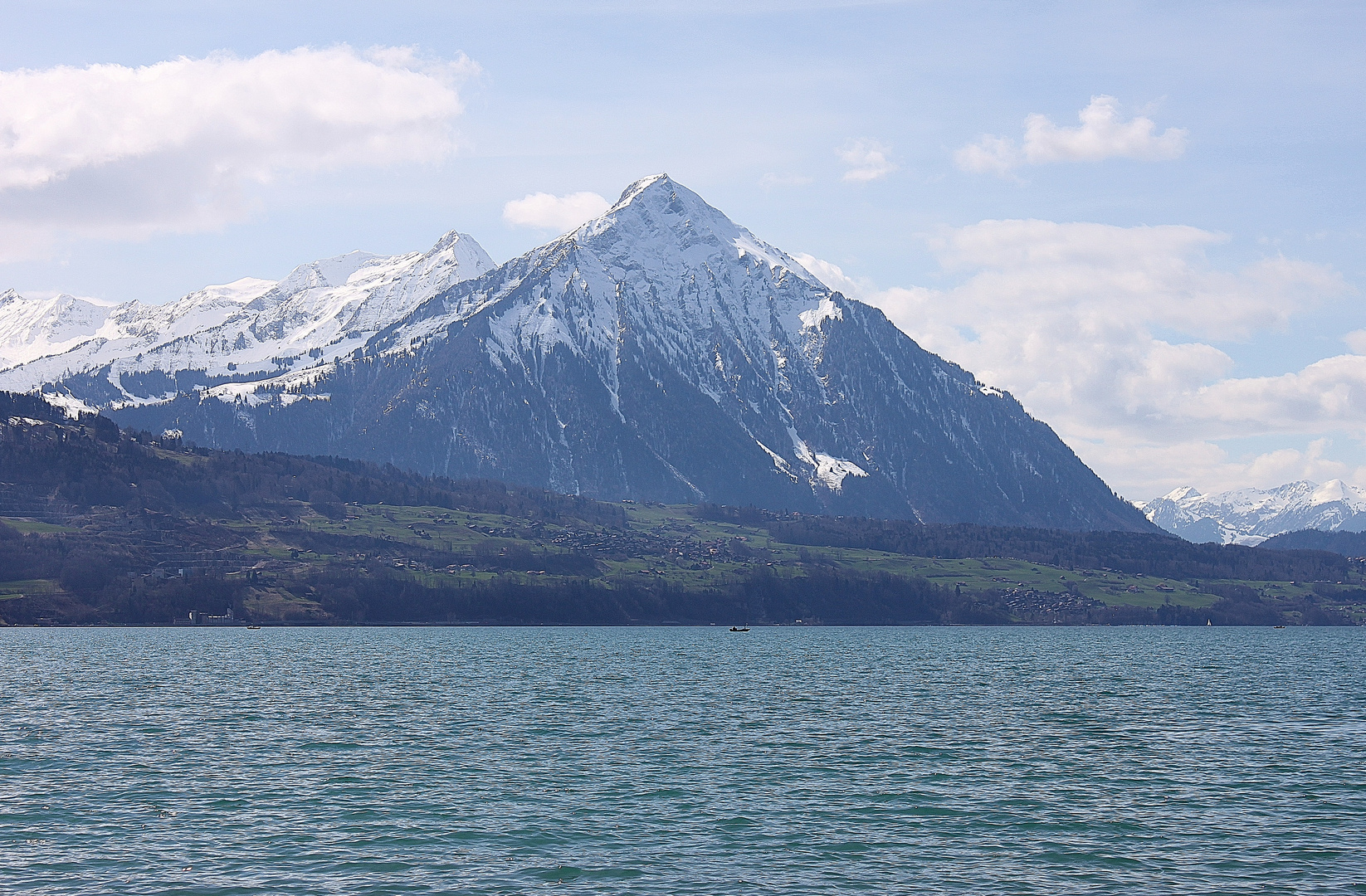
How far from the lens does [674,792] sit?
76.9m

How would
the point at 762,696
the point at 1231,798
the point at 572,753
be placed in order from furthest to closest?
the point at 762,696, the point at 572,753, the point at 1231,798

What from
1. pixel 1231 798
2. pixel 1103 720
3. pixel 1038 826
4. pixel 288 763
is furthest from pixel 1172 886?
pixel 1103 720

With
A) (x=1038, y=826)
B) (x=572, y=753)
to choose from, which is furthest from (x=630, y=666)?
(x=1038, y=826)

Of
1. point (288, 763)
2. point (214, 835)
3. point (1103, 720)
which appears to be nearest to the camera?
point (214, 835)

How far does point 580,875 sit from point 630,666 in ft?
453

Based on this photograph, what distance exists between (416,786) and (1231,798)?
48.2m

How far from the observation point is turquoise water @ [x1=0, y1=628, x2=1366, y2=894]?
5672cm

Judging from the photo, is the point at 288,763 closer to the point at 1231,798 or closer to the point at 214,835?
the point at 214,835

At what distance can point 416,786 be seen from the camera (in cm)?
7862

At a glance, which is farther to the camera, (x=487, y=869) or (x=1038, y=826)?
(x=1038, y=826)

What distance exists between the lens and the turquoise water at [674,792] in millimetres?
56719

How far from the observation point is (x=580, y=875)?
56219 mm

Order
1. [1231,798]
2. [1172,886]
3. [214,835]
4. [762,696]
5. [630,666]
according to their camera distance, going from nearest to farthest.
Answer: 1. [1172,886]
2. [214,835]
3. [1231,798]
4. [762,696]
5. [630,666]

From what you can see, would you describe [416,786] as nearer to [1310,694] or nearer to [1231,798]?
[1231,798]
